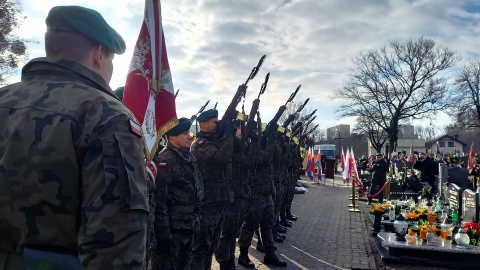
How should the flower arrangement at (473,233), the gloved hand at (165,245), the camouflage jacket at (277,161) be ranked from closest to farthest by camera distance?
the gloved hand at (165,245)
the flower arrangement at (473,233)
the camouflage jacket at (277,161)

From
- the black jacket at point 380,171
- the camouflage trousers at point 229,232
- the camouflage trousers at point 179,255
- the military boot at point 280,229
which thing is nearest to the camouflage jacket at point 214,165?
the camouflage trousers at point 229,232

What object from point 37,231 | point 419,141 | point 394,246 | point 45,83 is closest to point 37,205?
point 37,231

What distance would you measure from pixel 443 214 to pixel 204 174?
6188 millimetres

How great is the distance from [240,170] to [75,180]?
482 centimetres

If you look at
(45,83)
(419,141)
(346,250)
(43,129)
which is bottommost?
(346,250)

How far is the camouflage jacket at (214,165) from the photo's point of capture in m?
5.13

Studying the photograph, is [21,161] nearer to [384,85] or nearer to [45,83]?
[45,83]

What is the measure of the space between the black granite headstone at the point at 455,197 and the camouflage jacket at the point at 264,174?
4.22 m

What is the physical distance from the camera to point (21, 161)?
1.55m

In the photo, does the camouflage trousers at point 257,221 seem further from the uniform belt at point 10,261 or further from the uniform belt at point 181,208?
the uniform belt at point 10,261

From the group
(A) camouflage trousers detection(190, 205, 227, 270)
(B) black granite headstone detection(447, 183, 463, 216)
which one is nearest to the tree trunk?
(B) black granite headstone detection(447, 183, 463, 216)

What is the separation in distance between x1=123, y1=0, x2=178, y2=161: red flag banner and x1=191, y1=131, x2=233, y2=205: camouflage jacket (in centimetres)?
181

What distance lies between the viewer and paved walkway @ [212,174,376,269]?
701cm

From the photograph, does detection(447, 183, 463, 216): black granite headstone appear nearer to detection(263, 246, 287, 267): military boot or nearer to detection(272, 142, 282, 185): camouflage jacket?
detection(272, 142, 282, 185): camouflage jacket
